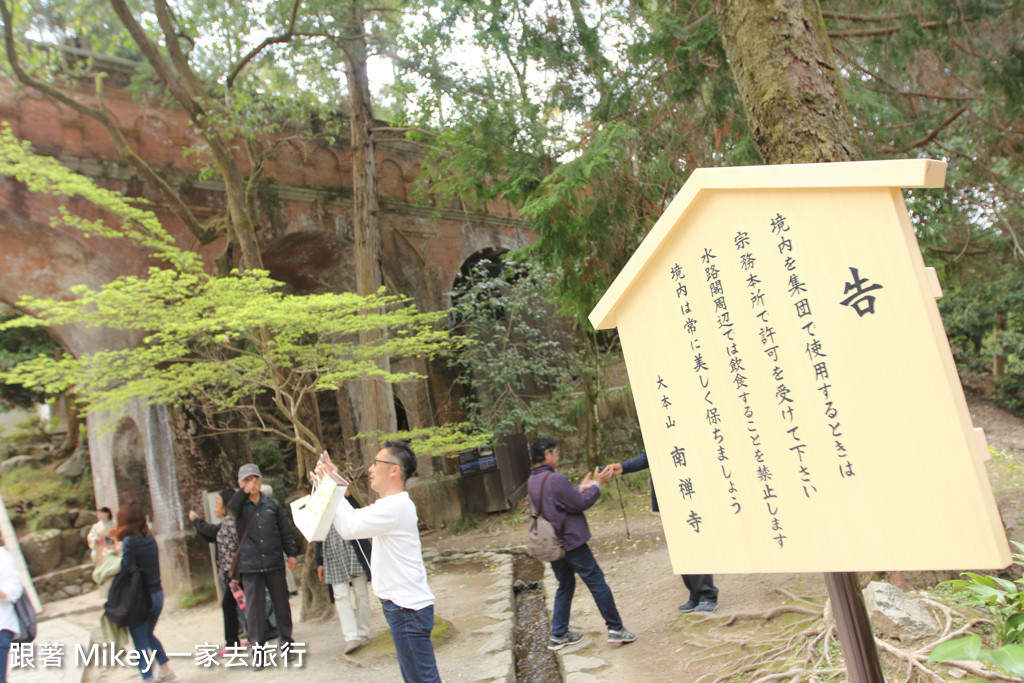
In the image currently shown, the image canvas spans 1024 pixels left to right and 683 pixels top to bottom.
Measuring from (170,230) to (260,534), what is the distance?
238 inches

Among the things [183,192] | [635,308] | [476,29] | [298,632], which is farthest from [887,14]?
[183,192]

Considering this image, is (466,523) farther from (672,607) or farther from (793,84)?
(793,84)

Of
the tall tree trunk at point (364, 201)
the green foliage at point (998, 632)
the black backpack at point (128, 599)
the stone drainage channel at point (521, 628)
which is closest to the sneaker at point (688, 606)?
the stone drainage channel at point (521, 628)

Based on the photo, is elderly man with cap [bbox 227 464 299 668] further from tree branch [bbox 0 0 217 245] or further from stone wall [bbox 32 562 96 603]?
stone wall [bbox 32 562 96 603]

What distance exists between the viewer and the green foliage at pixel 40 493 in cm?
1111

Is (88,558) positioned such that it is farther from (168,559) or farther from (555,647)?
(555,647)

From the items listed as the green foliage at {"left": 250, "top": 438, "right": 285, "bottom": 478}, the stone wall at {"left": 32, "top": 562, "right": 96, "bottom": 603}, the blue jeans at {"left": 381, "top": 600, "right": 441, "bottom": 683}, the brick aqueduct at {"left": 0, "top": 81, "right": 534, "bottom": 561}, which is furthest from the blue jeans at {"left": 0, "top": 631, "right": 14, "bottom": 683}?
the green foliage at {"left": 250, "top": 438, "right": 285, "bottom": 478}

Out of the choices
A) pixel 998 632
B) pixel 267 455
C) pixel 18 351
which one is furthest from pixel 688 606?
pixel 18 351

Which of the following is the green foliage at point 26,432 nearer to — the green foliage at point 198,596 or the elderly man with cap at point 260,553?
the green foliage at point 198,596

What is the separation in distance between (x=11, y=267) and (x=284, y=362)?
5152 mm

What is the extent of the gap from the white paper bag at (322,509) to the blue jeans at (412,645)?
1.66 ft

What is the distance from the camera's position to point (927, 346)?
175cm

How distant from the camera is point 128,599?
192 inches

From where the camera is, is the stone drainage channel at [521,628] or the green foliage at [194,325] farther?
the green foliage at [194,325]
